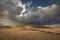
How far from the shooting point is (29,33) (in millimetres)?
3068

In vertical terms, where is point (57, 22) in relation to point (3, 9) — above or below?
below

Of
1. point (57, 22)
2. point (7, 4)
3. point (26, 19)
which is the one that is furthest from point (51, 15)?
point (7, 4)

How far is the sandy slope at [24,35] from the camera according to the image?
9.95 ft

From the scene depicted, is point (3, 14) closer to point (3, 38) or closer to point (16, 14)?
point (16, 14)

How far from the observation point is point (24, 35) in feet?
10.1

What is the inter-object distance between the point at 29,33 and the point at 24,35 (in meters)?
0.10

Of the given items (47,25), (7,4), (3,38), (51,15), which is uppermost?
(7,4)

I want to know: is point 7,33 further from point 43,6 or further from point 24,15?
point 43,6

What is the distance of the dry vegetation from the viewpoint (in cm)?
303

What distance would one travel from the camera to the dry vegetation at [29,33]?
3.03 meters

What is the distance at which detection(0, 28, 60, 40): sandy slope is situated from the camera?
3.03 m

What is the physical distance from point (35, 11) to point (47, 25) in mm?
358

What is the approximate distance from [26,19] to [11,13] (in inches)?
12.6

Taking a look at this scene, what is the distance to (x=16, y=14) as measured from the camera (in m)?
3.18
